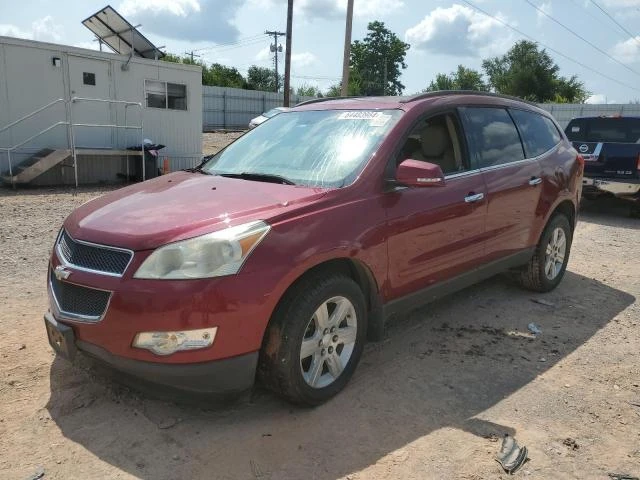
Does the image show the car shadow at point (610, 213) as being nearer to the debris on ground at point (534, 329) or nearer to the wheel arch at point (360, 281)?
the debris on ground at point (534, 329)

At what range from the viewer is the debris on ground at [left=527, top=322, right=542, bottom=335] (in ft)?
15.0

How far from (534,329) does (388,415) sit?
77.8 inches

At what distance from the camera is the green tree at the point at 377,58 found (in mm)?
70812

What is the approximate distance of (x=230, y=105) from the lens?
123 feet

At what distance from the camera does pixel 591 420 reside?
3.27 meters

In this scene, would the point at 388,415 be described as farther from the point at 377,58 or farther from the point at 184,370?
the point at 377,58

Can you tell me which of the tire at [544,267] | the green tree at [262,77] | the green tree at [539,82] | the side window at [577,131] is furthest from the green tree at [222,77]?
the tire at [544,267]

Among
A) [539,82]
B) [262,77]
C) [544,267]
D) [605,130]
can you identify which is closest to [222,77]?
[262,77]

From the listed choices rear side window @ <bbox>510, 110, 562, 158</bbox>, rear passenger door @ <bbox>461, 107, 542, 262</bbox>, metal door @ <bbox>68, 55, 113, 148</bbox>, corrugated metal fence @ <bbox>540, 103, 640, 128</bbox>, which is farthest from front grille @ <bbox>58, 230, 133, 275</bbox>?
corrugated metal fence @ <bbox>540, 103, 640, 128</bbox>

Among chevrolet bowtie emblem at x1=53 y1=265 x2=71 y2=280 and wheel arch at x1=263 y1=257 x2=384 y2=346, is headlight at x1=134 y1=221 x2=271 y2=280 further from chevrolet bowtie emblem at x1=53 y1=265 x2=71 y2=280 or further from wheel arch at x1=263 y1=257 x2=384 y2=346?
chevrolet bowtie emblem at x1=53 y1=265 x2=71 y2=280

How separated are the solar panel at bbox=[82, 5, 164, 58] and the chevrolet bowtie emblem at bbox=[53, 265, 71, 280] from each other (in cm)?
1275

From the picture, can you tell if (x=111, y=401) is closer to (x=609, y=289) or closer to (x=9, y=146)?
(x=609, y=289)

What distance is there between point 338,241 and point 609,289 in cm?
396

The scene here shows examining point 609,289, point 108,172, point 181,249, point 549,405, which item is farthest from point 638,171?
point 108,172
